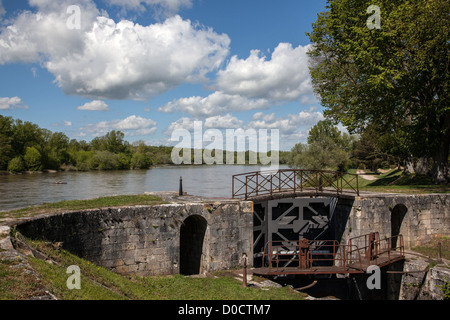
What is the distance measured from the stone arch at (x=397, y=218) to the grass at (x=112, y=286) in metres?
→ 8.31

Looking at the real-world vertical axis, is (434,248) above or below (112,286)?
below

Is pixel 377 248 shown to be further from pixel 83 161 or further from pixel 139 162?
pixel 139 162

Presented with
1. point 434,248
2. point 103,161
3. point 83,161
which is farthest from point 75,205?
point 83,161

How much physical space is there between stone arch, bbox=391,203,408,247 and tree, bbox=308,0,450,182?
5.23 metres

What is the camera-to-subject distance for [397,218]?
52.7 ft

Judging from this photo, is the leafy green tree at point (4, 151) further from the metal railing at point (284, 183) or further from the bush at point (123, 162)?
the metal railing at point (284, 183)

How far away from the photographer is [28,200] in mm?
26875

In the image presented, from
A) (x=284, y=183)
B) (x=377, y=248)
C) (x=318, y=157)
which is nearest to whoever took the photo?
(x=377, y=248)

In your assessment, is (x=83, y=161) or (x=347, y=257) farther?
(x=83, y=161)

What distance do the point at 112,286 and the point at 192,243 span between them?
6.11m

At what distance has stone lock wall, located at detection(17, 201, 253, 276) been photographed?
998cm

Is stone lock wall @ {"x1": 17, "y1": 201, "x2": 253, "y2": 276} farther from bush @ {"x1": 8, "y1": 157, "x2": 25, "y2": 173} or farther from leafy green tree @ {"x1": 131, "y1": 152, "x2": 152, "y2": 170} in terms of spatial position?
leafy green tree @ {"x1": 131, "y1": 152, "x2": 152, "y2": 170}
